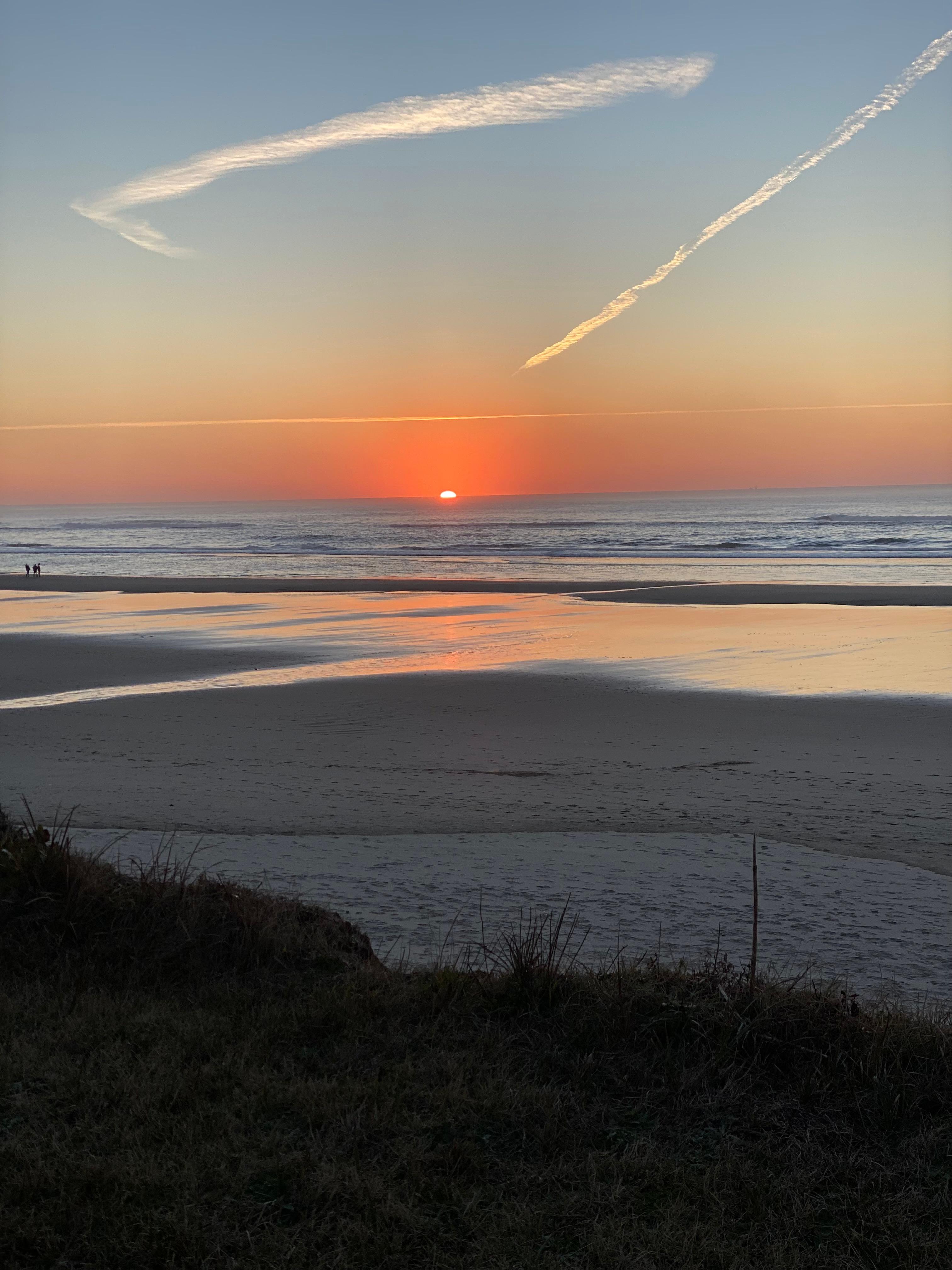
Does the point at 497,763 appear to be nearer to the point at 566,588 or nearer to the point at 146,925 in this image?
the point at 146,925

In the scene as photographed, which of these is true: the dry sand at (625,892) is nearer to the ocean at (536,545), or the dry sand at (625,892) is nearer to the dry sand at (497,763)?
the dry sand at (497,763)

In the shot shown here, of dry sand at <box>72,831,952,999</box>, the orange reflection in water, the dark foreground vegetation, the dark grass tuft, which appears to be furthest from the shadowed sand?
the dark foreground vegetation

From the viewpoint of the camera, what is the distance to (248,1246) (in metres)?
3.25

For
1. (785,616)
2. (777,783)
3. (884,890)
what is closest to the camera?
(884,890)

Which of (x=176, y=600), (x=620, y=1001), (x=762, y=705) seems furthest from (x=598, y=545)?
(x=620, y=1001)

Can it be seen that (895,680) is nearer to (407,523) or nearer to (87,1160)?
(87,1160)

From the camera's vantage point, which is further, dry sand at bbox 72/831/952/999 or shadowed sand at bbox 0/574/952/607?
shadowed sand at bbox 0/574/952/607

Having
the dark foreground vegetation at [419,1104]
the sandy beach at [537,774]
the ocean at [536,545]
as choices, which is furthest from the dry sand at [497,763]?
the ocean at [536,545]

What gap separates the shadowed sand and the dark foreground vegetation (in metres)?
26.5

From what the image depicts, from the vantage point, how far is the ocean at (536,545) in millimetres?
46594

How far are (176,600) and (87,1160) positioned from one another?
32.1 m

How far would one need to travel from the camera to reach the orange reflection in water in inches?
682

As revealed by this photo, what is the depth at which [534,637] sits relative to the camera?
23172 millimetres

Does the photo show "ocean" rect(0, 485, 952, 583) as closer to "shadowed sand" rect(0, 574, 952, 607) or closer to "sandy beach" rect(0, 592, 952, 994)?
"shadowed sand" rect(0, 574, 952, 607)
